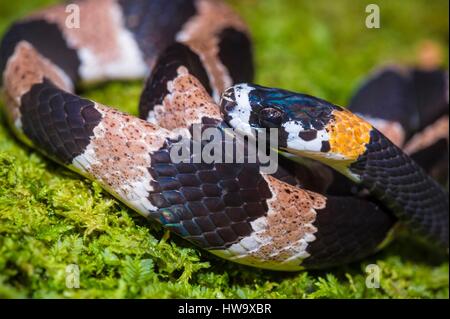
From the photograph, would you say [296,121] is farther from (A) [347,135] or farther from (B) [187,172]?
(B) [187,172]

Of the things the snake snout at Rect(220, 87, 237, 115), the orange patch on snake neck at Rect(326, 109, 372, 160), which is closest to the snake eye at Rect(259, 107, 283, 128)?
the snake snout at Rect(220, 87, 237, 115)

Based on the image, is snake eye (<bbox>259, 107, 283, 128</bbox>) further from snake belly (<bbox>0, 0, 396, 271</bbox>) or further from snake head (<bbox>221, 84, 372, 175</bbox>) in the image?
snake belly (<bbox>0, 0, 396, 271</bbox>)

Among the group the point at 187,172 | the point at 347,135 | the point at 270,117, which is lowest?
the point at 187,172

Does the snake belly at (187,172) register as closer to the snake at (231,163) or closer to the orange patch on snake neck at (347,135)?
the snake at (231,163)

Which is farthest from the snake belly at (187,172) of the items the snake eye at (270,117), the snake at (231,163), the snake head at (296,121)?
the snake eye at (270,117)

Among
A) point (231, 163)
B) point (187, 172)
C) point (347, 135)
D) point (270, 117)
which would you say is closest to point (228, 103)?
point (270, 117)
